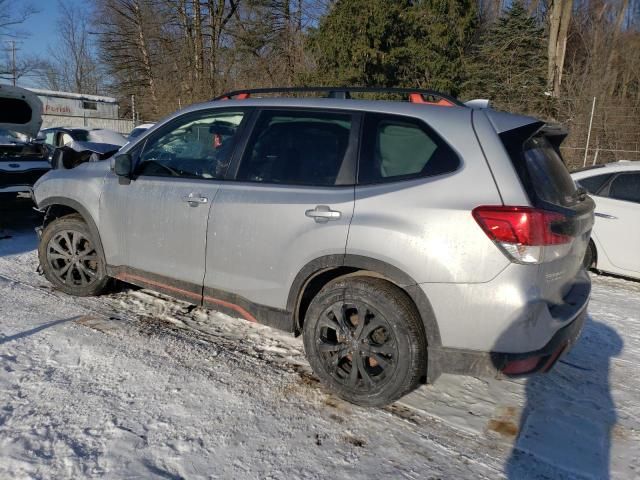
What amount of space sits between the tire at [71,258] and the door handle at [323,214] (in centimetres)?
228

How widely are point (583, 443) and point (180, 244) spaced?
2844 mm

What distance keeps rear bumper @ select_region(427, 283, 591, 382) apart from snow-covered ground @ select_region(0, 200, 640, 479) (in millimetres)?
426

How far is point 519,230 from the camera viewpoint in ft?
8.54

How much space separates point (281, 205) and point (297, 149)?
1.35 ft

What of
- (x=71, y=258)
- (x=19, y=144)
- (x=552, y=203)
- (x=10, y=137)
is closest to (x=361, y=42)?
(x=10, y=137)

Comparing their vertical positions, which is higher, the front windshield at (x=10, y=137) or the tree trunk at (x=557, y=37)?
the tree trunk at (x=557, y=37)

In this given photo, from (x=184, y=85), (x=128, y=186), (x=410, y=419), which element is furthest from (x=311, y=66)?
(x=410, y=419)

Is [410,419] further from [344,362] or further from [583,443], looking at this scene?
[583,443]

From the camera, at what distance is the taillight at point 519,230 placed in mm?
2605

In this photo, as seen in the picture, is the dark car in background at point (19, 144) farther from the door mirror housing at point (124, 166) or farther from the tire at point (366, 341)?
the tire at point (366, 341)

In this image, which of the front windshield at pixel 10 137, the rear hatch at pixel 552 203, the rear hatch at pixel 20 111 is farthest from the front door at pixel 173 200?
the rear hatch at pixel 20 111

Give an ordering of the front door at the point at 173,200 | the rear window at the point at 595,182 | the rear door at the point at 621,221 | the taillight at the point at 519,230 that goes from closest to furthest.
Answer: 1. the taillight at the point at 519,230
2. the front door at the point at 173,200
3. the rear door at the point at 621,221
4. the rear window at the point at 595,182

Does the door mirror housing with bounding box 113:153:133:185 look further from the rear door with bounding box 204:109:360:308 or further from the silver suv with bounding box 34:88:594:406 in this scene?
the rear door with bounding box 204:109:360:308

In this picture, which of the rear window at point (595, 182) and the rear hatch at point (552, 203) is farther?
the rear window at point (595, 182)
